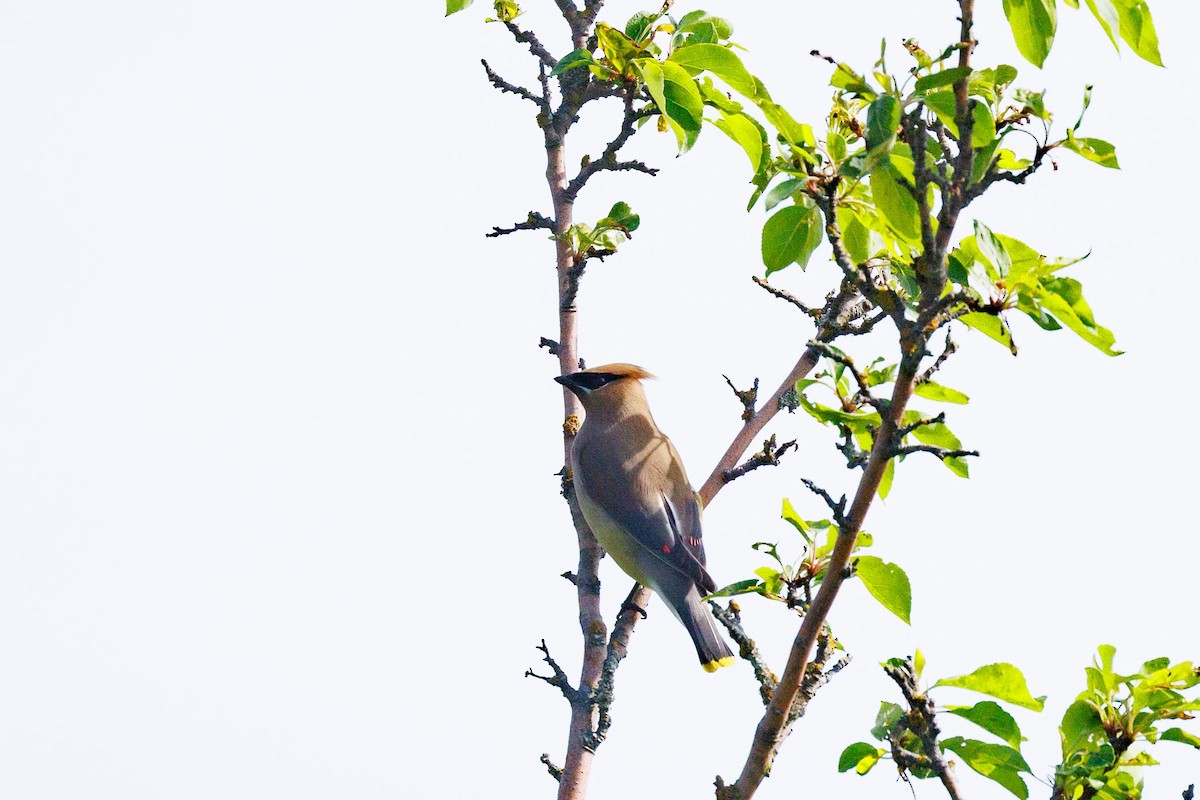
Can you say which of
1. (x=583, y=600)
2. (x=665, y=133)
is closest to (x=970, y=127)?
(x=665, y=133)

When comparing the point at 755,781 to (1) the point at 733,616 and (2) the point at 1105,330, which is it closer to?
(1) the point at 733,616

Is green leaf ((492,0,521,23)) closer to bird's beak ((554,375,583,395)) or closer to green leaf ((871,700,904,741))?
bird's beak ((554,375,583,395))

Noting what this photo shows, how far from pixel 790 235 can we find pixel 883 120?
535 millimetres

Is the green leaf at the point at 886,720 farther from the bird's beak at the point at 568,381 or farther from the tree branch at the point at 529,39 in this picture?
the tree branch at the point at 529,39

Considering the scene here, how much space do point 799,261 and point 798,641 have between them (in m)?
0.70

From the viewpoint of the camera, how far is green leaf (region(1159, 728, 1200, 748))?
253 centimetres

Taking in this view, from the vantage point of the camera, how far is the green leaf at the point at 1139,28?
1.91 metres

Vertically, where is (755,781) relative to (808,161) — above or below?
below

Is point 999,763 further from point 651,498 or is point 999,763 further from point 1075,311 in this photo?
point 651,498

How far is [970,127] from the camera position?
6.64ft

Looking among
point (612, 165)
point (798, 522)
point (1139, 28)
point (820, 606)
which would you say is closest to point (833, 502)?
point (820, 606)

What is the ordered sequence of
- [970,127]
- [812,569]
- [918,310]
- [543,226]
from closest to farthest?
[970,127], [918,310], [812,569], [543,226]

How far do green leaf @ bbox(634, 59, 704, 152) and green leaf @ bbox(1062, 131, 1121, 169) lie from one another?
0.66 metres

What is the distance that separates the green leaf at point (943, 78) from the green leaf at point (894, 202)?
0.45 feet
